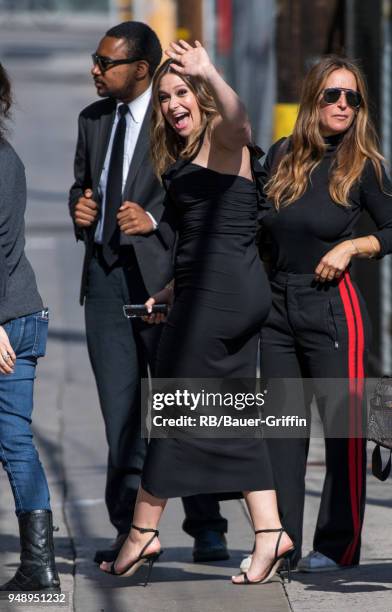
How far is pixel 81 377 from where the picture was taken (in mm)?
9195

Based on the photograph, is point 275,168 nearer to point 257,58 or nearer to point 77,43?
point 257,58

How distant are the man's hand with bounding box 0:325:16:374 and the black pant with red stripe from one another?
0.96 metres

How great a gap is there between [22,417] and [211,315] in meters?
0.74

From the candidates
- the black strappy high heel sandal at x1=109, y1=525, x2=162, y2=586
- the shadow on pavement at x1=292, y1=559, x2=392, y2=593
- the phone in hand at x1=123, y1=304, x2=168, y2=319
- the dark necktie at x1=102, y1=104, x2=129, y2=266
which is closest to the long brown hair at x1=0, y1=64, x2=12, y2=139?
the dark necktie at x1=102, y1=104, x2=129, y2=266

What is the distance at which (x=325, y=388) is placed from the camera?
4.91 m

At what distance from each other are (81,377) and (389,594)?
4.69m

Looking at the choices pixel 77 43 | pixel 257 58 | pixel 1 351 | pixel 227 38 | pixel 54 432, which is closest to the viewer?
pixel 1 351

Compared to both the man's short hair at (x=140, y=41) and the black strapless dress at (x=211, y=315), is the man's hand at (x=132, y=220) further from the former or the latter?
the man's short hair at (x=140, y=41)

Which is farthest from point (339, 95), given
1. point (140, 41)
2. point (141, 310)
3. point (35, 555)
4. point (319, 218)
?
point (35, 555)

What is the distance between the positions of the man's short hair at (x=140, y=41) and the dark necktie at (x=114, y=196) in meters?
0.20

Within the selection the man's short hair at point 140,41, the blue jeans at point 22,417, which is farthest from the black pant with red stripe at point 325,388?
the man's short hair at point 140,41

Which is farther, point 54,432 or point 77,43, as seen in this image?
point 77,43

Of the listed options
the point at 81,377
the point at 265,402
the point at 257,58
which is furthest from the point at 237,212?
the point at 257,58

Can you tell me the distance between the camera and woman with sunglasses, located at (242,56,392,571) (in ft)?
15.9
